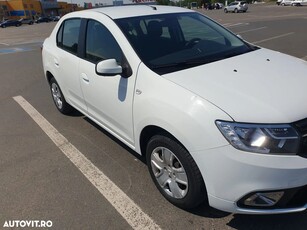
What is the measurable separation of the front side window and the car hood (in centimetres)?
85

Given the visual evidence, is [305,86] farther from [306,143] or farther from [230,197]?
[230,197]

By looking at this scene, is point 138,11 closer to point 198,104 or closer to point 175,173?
point 198,104

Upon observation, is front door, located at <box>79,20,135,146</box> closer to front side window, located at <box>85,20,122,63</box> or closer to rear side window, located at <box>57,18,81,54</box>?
front side window, located at <box>85,20,122,63</box>

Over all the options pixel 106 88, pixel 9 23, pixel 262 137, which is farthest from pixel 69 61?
pixel 9 23

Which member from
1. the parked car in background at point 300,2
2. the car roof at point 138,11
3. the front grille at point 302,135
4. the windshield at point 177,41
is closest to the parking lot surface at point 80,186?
the front grille at point 302,135

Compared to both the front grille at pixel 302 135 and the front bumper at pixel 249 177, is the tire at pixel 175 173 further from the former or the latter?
the front grille at pixel 302 135

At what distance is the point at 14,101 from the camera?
6172 mm

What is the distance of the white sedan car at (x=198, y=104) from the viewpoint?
80.7 inches

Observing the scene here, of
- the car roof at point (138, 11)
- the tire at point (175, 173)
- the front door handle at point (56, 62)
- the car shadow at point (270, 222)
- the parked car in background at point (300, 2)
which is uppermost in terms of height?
the car roof at point (138, 11)

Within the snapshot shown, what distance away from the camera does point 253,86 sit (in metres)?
2.38

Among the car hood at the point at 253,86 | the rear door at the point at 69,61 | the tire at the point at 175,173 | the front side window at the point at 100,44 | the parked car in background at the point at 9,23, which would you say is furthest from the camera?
the parked car in background at the point at 9,23

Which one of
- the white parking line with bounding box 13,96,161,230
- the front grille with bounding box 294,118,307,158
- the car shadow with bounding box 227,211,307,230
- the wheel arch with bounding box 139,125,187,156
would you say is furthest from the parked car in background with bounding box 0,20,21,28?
the front grille with bounding box 294,118,307,158

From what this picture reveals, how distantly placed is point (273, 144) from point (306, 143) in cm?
24

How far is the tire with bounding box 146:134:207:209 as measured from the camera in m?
2.36
